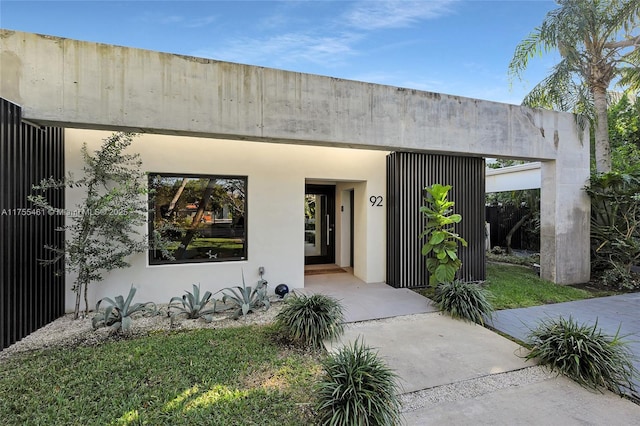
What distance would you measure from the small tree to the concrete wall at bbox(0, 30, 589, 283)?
23.0 inches

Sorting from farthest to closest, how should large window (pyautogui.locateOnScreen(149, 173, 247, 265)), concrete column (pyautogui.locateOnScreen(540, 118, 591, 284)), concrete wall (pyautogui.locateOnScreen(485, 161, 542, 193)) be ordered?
concrete wall (pyautogui.locateOnScreen(485, 161, 542, 193)), concrete column (pyautogui.locateOnScreen(540, 118, 591, 284)), large window (pyautogui.locateOnScreen(149, 173, 247, 265))

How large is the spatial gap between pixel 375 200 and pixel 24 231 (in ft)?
20.6

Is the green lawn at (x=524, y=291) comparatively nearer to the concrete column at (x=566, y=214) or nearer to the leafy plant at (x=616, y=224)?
the concrete column at (x=566, y=214)

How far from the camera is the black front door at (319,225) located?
9070 mm

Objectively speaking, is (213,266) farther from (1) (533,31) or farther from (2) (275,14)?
(1) (533,31)

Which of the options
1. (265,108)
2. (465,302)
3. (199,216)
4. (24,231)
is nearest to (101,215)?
(24,231)

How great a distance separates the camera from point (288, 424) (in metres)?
2.42

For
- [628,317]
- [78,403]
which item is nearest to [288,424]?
[78,403]

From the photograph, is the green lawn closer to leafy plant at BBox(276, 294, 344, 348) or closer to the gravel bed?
leafy plant at BBox(276, 294, 344, 348)

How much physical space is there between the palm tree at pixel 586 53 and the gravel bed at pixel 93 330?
9.28 metres

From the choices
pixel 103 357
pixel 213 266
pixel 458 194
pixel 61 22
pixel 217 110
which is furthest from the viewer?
pixel 458 194

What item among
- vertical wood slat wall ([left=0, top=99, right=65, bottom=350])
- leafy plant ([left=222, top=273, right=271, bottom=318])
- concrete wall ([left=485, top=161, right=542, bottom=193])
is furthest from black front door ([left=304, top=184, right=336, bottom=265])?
concrete wall ([left=485, top=161, right=542, bottom=193])

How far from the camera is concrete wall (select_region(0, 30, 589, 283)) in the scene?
4148 millimetres

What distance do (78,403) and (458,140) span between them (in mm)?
7056
